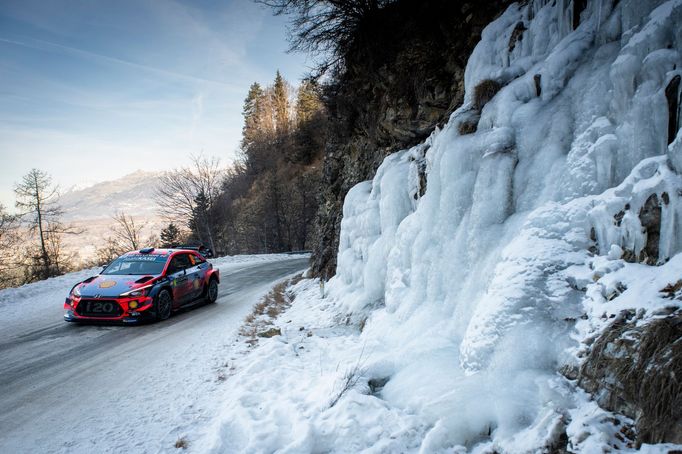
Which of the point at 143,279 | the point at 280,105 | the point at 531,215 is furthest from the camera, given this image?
the point at 280,105

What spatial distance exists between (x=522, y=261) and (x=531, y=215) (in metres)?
0.61

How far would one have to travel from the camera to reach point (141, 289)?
7.98 m

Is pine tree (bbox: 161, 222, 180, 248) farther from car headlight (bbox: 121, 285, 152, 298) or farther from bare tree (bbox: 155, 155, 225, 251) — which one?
car headlight (bbox: 121, 285, 152, 298)

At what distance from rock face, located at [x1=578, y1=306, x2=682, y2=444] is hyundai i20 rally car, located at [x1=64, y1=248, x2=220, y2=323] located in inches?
319

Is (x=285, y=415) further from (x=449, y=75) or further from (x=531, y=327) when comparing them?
(x=449, y=75)

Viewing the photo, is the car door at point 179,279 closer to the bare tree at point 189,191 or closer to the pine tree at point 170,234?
the bare tree at point 189,191

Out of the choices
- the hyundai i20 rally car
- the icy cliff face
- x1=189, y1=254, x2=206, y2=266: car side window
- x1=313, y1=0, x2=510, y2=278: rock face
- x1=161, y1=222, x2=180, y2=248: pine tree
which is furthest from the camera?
x1=161, y1=222, x2=180, y2=248: pine tree

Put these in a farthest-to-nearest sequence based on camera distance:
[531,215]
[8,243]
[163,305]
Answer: [8,243] < [163,305] < [531,215]

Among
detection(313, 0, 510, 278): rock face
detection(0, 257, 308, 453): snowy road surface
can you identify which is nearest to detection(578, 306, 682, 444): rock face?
detection(0, 257, 308, 453): snowy road surface

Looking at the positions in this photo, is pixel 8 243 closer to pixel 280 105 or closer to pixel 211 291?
pixel 211 291

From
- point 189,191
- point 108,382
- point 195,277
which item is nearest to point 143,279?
point 195,277

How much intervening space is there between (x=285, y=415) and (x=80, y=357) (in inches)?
172

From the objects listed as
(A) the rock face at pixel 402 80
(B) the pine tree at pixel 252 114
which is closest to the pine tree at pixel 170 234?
(B) the pine tree at pixel 252 114

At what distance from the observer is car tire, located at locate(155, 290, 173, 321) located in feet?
27.5
